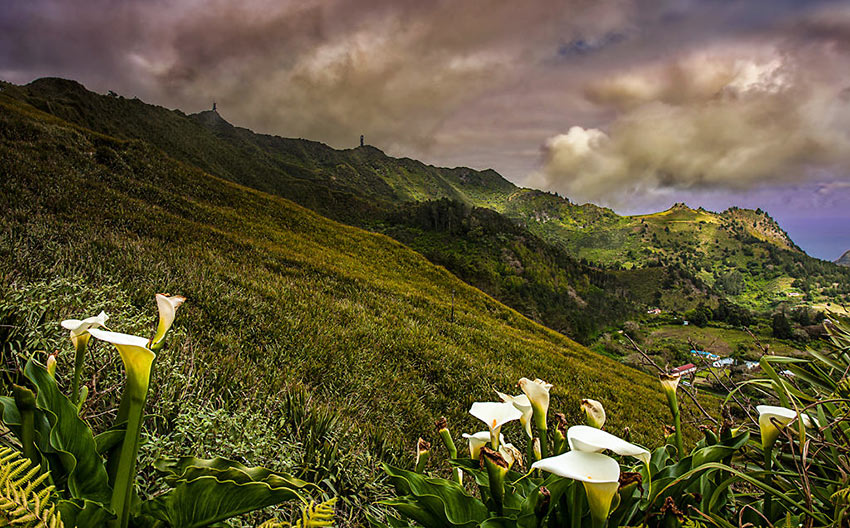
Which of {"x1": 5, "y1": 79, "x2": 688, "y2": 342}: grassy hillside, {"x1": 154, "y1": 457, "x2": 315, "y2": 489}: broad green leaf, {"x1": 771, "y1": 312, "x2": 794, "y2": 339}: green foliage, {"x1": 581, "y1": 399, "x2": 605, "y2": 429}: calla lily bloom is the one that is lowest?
{"x1": 154, "y1": 457, "x2": 315, "y2": 489}: broad green leaf

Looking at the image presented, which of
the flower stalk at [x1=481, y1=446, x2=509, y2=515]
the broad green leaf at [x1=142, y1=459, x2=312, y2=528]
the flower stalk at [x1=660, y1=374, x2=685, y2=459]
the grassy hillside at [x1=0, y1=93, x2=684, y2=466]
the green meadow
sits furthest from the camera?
the grassy hillside at [x1=0, y1=93, x2=684, y2=466]

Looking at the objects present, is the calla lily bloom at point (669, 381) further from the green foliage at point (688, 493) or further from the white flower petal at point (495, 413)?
the white flower petal at point (495, 413)

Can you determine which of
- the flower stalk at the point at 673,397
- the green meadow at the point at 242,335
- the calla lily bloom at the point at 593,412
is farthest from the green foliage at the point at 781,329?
the calla lily bloom at the point at 593,412

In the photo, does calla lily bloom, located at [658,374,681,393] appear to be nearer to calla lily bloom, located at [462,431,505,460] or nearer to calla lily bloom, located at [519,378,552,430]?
calla lily bloom, located at [519,378,552,430]

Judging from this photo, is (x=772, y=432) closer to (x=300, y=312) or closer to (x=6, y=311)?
(x=6, y=311)

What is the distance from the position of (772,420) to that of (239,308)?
6.58m

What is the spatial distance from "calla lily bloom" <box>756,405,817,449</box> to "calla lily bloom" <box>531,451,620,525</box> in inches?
33.8

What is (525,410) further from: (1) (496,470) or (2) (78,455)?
(2) (78,455)

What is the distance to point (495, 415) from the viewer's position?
1586mm

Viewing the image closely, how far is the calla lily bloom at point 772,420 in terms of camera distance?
1.36m

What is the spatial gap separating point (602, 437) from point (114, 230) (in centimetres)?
1259

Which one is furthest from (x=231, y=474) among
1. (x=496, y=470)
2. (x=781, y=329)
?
(x=781, y=329)

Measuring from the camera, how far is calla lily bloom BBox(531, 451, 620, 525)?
0.87m

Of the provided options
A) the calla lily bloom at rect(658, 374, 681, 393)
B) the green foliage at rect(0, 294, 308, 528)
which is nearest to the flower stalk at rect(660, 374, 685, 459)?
the calla lily bloom at rect(658, 374, 681, 393)
